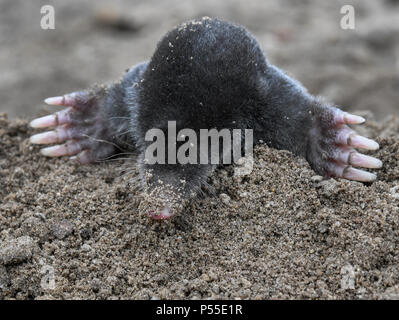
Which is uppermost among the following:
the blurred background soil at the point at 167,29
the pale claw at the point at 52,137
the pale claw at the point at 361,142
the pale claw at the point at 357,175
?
the blurred background soil at the point at 167,29

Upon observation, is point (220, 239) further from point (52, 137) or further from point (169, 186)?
point (52, 137)

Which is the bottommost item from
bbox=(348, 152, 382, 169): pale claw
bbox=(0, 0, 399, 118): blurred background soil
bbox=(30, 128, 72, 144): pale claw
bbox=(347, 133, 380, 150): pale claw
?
bbox=(348, 152, 382, 169): pale claw

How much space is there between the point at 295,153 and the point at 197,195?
54cm

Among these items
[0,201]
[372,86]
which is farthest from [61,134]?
[372,86]

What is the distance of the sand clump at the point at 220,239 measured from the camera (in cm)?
200

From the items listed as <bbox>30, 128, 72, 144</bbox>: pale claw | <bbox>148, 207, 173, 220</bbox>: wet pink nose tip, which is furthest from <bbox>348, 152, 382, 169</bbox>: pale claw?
<bbox>30, 128, 72, 144</bbox>: pale claw

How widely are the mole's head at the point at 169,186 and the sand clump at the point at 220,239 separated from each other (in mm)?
83

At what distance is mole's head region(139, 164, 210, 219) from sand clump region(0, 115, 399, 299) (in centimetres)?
8

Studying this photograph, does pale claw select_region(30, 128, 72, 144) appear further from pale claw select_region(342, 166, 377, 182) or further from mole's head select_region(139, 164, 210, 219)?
pale claw select_region(342, 166, 377, 182)

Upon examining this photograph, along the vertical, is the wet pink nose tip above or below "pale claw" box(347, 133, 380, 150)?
below

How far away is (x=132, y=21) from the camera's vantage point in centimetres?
616

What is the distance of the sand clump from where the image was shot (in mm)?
1998

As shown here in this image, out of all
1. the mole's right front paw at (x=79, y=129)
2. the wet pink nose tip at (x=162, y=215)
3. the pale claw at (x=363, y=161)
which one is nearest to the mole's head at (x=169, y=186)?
the wet pink nose tip at (x=162, y=215)

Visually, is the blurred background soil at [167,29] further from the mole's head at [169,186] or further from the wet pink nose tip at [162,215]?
the wet pink nose tip at [162,215]
